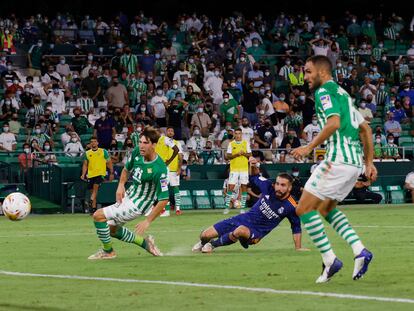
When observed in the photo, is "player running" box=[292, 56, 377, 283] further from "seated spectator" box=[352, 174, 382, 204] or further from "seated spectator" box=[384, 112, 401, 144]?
"seated spectator" box=[384, 112, 401, 144]

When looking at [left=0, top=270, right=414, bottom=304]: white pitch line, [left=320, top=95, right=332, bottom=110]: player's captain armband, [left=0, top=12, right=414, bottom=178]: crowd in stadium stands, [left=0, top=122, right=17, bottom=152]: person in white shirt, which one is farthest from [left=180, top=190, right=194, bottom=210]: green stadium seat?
[left=320, top=95, right=332, bottom=110]: player's captain armband

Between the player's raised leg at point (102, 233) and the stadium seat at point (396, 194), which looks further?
the stadium seat at point (396, 194)

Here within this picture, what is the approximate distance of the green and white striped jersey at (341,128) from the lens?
A: 12258 mm

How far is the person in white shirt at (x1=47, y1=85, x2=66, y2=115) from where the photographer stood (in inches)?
1393

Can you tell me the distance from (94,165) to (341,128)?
64.2 feet

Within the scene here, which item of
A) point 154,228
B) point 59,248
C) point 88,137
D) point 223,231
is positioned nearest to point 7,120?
point 88,137

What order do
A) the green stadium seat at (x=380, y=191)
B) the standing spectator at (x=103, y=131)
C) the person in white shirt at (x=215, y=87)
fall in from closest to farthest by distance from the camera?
the standing spectator at (x=103, y=131) → the green stadium seat at (x=380, y=191) → the person in white shirt at (x=215, y=87)

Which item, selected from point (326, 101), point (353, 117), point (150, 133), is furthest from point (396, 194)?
point (326, 101)

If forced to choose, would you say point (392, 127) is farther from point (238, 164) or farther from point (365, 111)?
point (238, 164)

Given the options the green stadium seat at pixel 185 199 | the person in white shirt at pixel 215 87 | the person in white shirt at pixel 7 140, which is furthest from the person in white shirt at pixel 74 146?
the person in white shirt at pixel 215 87

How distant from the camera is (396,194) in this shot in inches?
1396

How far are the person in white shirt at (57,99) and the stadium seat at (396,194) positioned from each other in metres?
10.6

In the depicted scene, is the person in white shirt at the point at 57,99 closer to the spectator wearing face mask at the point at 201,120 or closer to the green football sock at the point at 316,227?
the spectator wearing face mask at the point at 201,120

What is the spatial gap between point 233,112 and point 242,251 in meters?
19.7
